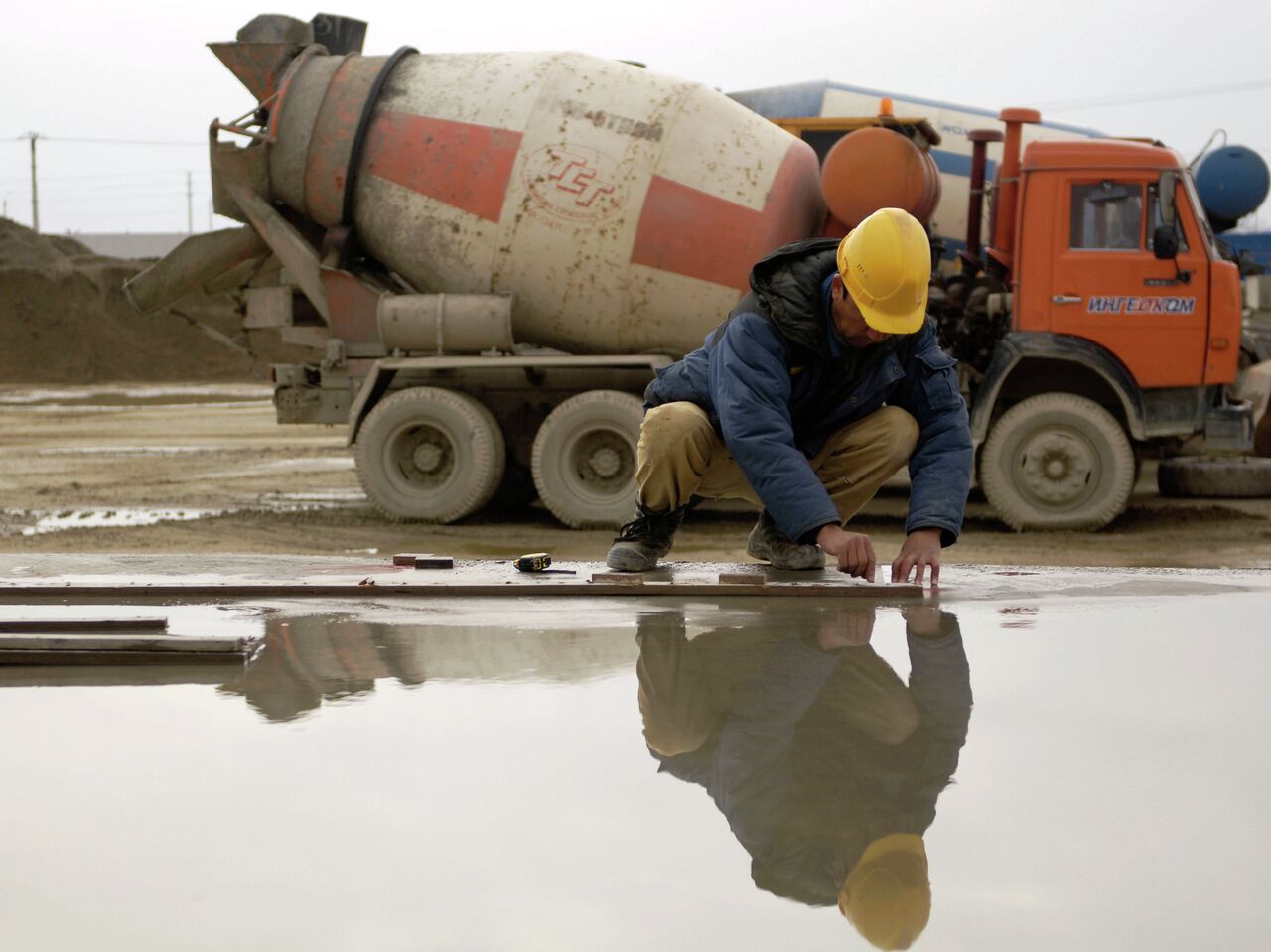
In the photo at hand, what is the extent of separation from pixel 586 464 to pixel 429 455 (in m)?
0.99

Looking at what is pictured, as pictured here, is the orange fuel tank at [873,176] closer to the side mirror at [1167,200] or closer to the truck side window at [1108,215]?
the truck side window at [1108,215]

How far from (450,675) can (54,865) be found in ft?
3.20

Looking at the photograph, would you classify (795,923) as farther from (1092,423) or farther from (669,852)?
(1092,423)

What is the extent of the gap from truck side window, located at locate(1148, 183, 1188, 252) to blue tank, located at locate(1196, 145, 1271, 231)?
3.79m

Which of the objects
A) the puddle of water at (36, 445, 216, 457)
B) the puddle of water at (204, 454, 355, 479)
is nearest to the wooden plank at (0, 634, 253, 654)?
the puddle of water at (204, 454, 355, 479)

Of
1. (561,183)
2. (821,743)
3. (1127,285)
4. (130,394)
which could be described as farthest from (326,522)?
(130,394)

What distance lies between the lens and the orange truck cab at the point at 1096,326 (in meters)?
8.24

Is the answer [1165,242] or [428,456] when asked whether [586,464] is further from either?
[1165,242]

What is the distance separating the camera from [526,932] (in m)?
1.64

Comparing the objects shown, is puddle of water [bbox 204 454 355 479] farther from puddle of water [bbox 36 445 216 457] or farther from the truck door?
the truck door

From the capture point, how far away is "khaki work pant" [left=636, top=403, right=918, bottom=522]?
390cm

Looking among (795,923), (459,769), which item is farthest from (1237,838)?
(459,769)

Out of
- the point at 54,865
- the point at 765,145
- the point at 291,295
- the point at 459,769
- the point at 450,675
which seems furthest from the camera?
the point at 291,295

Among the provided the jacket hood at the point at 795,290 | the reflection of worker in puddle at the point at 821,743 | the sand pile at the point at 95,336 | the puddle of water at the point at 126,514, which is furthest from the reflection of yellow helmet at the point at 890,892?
the sand pile at the point at 95,336
